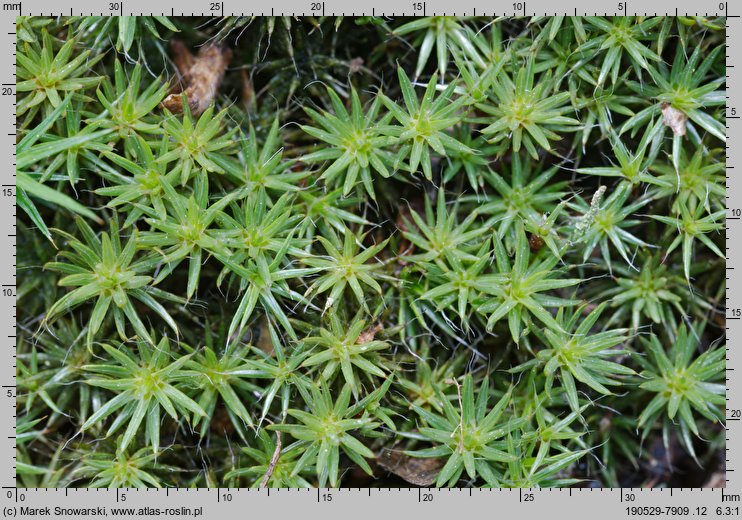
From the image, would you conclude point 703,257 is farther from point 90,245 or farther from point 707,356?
point 90,245

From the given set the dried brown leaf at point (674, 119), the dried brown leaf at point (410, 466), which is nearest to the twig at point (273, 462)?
the dried brown leaf at point (410, 466)

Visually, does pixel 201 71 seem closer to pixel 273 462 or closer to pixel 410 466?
pixel 273 462

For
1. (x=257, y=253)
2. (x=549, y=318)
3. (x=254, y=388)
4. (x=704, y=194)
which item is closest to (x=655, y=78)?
(x=704, y=194)

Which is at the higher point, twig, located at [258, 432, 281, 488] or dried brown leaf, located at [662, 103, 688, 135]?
dried brown leaf, located at [662, 103, 688, 135]

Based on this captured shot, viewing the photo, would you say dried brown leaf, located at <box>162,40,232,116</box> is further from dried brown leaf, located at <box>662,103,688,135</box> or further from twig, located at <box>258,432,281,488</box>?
dried brown leaf, located at <box>662,103,688,135</box>

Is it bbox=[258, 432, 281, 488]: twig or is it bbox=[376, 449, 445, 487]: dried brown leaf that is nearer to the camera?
bbox=[258, 432, 281, 488]: twig

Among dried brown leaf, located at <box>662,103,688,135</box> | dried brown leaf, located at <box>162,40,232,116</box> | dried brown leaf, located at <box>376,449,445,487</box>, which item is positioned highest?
dried brown leaf, located at <box>162,40,232,116</box>

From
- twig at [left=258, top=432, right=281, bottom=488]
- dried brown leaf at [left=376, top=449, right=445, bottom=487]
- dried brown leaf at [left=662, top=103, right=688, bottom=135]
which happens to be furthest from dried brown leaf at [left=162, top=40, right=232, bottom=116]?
dried brown leaf at [left=662, top=103, right=688, bottom=135]

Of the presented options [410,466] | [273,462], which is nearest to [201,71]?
[273,462]

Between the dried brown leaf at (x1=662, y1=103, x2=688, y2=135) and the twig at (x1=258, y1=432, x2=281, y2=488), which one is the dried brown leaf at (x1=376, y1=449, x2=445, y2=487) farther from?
the dried brown leaf at (x1=662, y1=103, x2=688, y2=135)

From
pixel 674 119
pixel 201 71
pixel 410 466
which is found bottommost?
pixel 410 466

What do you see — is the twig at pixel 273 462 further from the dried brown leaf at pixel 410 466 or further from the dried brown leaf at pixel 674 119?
the dried brown leaf at pixel 674 119

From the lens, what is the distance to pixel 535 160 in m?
2.44

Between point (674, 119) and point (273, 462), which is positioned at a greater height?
point (674, 119)
